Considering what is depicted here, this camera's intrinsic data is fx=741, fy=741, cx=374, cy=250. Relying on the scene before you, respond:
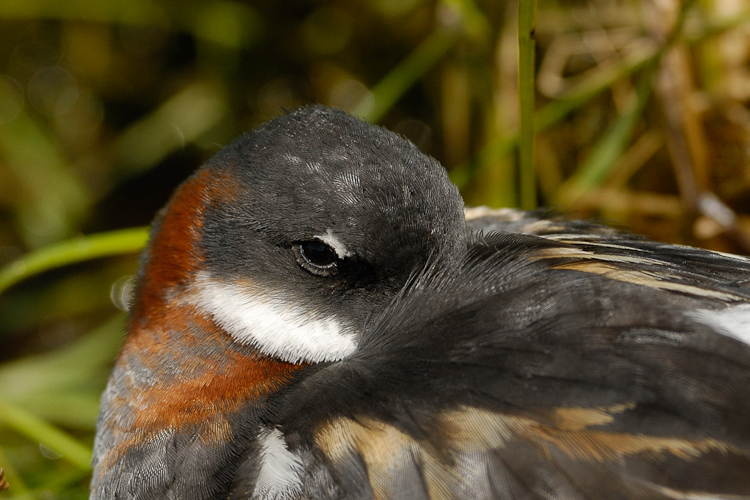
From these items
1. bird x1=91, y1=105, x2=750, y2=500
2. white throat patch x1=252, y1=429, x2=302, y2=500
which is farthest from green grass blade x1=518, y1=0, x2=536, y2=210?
white throat patch x1=252, y1=429, x2=302, y2=500

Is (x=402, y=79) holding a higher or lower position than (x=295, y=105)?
higher

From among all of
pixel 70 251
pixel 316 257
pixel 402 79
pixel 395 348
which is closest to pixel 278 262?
pixel 316 257

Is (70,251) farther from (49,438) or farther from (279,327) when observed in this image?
(279,327)

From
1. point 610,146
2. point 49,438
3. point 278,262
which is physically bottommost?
point 49,438

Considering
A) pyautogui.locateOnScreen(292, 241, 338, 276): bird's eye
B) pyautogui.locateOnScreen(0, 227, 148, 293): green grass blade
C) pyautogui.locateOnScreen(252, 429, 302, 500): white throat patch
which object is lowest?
pyautogui.locateOnScreen(0, 227, 148, 293): green grass blade

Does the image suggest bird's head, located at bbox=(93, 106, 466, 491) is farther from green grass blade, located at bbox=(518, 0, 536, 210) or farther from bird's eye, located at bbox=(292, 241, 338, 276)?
green grass blade, located at bbox=(518, 0, 536, 210)

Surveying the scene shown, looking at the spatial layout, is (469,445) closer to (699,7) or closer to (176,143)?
(699,7)

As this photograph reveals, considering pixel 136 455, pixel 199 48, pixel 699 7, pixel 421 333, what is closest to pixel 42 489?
pixel 136 455

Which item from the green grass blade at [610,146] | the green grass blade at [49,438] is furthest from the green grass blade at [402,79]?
the green grass blade at [49,438]

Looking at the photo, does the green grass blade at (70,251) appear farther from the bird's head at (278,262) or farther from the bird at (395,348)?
the bird's head at (278,262)
